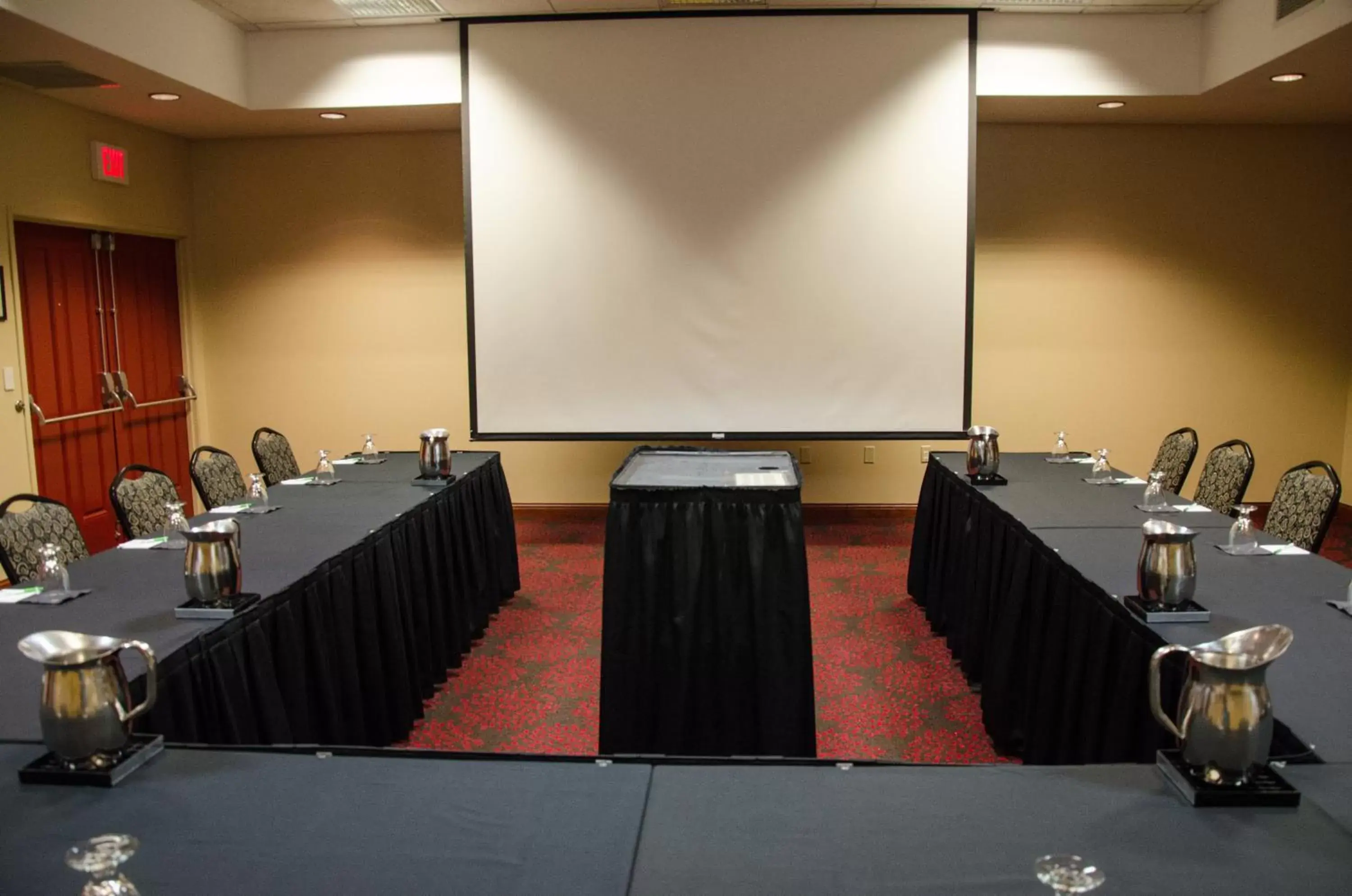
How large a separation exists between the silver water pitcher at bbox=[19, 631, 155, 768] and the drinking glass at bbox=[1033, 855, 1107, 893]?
1.36 metres

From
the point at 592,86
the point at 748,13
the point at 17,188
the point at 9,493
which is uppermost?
the point at 748,13

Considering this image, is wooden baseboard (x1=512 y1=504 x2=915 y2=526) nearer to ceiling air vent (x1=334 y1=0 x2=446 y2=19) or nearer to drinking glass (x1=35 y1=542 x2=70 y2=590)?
ceiling air vent (x1=334 y1=0 x2=446 y2=19)

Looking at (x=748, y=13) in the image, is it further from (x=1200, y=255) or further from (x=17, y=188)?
(x=17, y=188)

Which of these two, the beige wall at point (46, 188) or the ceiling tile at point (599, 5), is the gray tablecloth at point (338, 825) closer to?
the beige wall at point (46, 188)

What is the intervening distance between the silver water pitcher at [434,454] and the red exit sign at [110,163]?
290 cm

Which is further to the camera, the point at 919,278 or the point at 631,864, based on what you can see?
the point at 919,278

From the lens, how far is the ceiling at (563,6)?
16.6ft

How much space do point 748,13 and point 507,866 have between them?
4.93 meters

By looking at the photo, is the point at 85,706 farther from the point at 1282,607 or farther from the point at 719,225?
the point at 719,225

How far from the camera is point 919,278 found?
5.44 meters

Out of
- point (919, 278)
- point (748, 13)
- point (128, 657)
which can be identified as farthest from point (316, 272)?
point (128, 657)

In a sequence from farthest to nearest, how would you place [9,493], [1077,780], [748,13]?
1. [748,13]
2. [9,493]
3. [1077,780]

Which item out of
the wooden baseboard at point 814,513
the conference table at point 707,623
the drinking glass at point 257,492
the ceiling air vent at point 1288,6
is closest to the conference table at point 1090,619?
the conference table at point 707,623

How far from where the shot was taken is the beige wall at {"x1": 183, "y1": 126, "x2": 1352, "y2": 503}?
20.4ft
